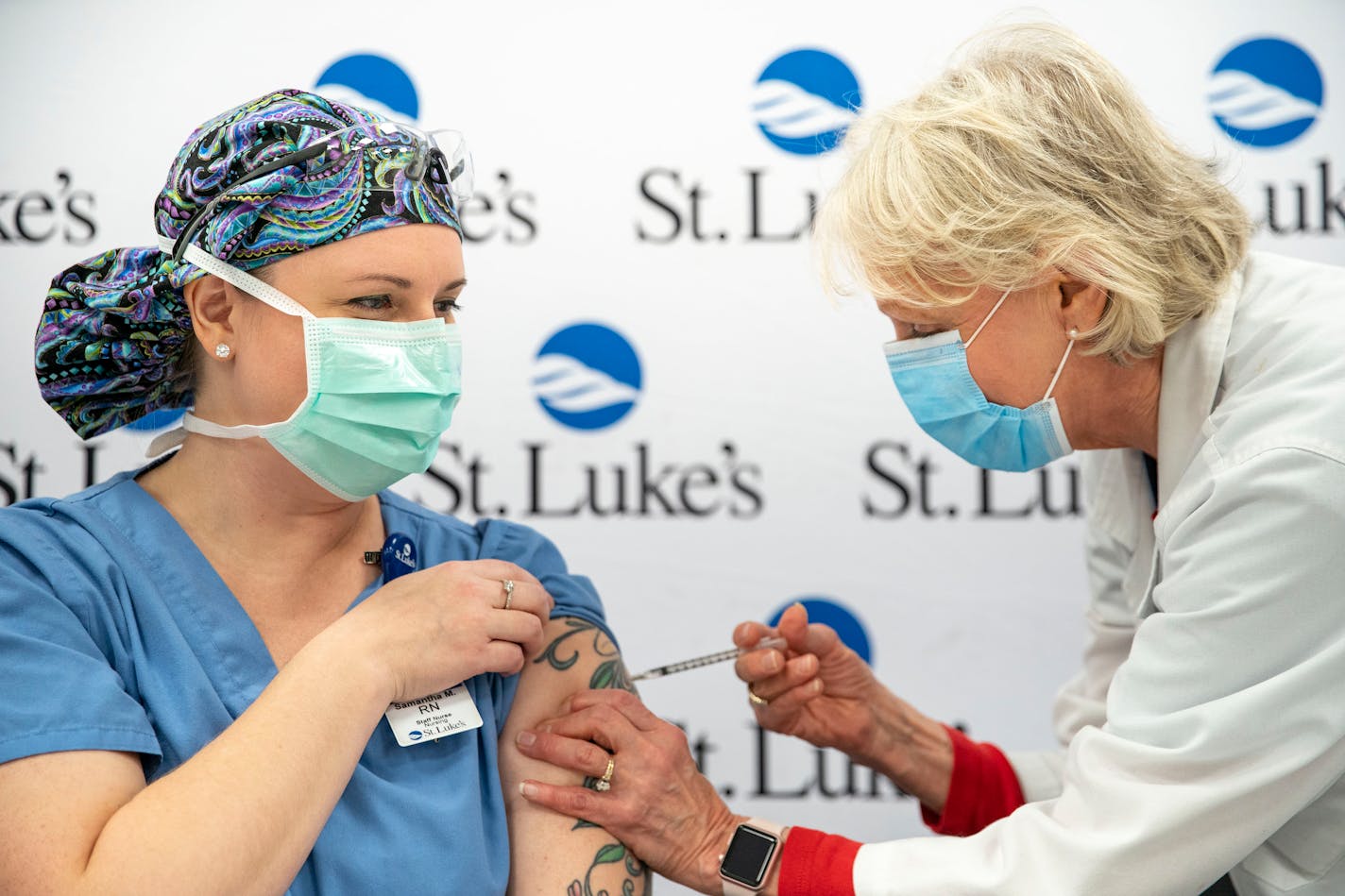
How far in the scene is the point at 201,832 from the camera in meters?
1.17

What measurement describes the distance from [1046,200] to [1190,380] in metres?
0.31

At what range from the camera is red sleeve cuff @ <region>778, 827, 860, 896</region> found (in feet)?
5.44

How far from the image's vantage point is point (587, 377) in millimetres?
2387

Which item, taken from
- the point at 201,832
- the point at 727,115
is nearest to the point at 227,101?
the point at 727,115

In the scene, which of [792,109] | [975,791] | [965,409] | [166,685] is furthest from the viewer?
[792,109]

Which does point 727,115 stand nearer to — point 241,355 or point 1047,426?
point 1047,426

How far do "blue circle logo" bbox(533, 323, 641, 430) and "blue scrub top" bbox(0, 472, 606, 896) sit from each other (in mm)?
890

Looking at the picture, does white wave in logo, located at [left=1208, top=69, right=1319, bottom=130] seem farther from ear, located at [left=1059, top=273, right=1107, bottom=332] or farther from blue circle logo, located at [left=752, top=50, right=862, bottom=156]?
ear, located at [left=1059, top=273, right=1107, bottom=332]

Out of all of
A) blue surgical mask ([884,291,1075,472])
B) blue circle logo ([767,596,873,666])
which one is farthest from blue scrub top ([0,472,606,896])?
blue circle logo ([767,596,873,666])

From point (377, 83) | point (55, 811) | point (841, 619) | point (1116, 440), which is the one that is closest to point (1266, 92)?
point (1116, 440)

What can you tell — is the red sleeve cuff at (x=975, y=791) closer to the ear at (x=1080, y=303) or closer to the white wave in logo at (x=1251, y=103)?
the ear at (x=1080, y=303)

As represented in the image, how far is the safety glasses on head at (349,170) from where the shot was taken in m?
1.46

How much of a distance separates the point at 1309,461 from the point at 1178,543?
0.21 m

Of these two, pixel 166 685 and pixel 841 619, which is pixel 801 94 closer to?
pixel 841 619
